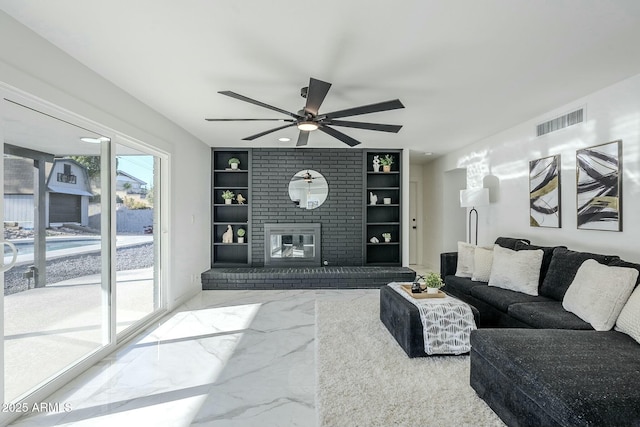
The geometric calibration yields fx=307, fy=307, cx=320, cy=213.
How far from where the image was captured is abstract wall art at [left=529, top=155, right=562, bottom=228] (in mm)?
3439

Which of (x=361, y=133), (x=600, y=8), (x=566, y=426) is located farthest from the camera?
(x=361, y=133)

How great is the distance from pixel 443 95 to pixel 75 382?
4.03 meters

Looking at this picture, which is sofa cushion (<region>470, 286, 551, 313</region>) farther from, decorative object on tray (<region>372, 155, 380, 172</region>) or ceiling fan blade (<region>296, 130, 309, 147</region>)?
decorative object on tray (<region>372, 155, 380, 172</region>)

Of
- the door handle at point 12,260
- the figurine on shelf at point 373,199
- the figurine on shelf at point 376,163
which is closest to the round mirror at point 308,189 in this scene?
the figurine on shelf at point 373,199

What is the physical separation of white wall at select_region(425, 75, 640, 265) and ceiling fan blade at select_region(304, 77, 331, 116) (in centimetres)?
271

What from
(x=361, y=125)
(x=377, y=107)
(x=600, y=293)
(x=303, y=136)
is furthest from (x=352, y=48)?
(x=600, y=293)

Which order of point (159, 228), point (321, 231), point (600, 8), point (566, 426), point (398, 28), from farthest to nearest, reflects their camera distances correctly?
point (321, 231) < point (159, 228) < point (398, 28) < point (600, 8) < point (566, 426)

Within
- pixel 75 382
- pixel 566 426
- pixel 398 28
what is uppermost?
pixel 398 28

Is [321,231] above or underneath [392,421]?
above

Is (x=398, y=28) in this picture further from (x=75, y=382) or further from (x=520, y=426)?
(x=75, y=382)

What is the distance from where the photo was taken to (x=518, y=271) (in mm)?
3201

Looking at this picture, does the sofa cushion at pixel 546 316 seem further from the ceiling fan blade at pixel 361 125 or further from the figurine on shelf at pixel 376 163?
the figurine on shelf at pixel 376 163

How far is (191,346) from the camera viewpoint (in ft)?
9.55

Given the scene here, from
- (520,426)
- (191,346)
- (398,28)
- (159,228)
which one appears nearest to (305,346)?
(191,346)
